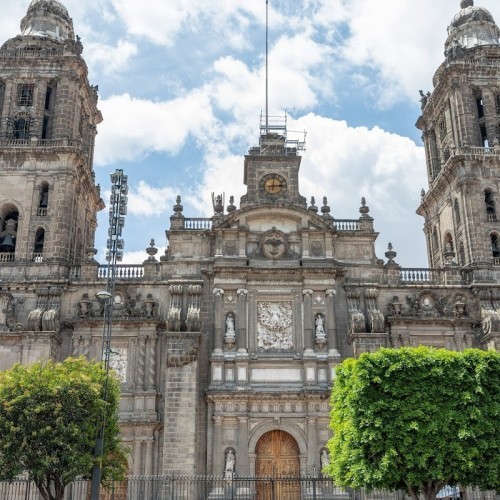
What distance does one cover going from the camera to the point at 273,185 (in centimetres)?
3738

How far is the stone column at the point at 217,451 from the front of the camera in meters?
31.7

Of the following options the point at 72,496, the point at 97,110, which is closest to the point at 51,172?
the point at 97,110

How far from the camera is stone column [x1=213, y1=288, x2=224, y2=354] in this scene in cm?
3384

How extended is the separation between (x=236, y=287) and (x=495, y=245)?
46.3ft

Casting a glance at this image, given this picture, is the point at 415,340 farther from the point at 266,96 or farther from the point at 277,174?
the point at 266,96

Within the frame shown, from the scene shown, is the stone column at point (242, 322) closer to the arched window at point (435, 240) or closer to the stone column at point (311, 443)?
the stone column at point (311, 443)

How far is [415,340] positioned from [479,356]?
9710 mm

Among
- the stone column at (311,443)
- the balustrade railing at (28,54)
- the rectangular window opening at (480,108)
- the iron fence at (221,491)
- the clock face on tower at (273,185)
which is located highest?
the balustrade railing at (28,54)

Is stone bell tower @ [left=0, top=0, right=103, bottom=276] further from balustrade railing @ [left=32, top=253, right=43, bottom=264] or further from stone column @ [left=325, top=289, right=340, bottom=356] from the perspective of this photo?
stone column @ [left=325, top=289, right=340, bottom=356]

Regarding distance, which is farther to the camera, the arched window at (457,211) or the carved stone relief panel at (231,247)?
the arched window at (457,211)

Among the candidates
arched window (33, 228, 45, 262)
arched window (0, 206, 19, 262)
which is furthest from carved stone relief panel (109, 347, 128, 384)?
arched window (0, 206, 19, 262)

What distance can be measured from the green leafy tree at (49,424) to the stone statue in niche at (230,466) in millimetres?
7537

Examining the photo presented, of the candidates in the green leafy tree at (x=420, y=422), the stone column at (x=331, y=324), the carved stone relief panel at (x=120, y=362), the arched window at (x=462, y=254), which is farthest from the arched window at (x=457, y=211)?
the carved stone relief panel at (x=120, y=362)

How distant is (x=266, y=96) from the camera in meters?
41.2
